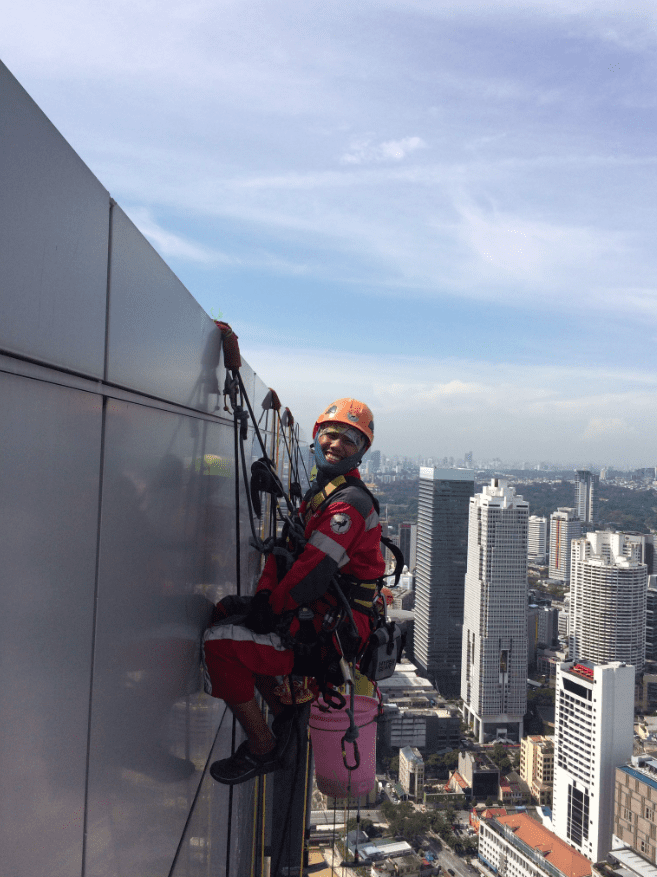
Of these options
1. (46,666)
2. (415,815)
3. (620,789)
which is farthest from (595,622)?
(46,666)

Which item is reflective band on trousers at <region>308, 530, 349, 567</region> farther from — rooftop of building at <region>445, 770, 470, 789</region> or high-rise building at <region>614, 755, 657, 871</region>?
rooftop of building at <region>445, 770, 470, 789</region>

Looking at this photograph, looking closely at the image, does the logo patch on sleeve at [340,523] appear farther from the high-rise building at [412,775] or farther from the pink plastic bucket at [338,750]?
the high-rise building at [412,775]

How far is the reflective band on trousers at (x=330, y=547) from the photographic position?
2217mm

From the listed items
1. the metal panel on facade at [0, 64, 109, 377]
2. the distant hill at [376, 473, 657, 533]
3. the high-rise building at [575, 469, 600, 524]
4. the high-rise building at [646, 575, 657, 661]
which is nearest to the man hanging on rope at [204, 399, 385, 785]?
the metal panel on facade at [0, 64, 109, 377]

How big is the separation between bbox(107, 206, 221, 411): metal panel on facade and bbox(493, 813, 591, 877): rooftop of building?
29.3 m

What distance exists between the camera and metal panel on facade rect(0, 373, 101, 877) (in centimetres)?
75

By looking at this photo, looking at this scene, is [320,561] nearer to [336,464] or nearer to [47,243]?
[336,464]

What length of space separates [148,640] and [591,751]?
34.3 meters

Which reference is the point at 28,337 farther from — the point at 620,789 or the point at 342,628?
the point at 620,789

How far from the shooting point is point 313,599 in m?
2.18

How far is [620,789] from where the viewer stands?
27781 mm

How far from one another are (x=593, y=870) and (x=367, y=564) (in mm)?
28727

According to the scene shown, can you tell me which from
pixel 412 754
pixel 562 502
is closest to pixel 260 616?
pixel 412 754

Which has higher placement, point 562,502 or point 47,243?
point 47,243
